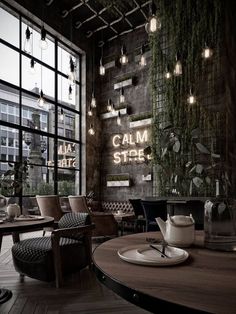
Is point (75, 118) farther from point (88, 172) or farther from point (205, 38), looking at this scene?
point (205, 38)

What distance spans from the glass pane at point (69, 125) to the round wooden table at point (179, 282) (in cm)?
816

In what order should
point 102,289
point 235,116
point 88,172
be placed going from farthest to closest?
point 88,172 < point 235,116 < point 102,289

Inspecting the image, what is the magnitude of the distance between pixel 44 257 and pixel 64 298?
19.0 inches

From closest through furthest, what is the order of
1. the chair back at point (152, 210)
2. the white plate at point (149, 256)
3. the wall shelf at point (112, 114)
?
1. the white plate at point (149, 256)
2. the chair back at point (152, 210)
3. the wall shelf at point (112, 114)

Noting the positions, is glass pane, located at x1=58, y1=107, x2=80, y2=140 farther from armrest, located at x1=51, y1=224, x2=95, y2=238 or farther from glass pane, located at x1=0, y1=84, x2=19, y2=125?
armrest, located at x1=51, y1=224, x2=95, y2=238

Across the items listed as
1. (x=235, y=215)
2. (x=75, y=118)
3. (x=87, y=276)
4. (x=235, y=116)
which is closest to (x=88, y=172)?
(x=75, y=118)

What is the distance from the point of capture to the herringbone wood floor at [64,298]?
8.54 ft

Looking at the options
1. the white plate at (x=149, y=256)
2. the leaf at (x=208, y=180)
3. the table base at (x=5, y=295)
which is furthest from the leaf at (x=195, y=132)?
the white plate at (x=149, y=256)

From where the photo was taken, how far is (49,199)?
236 inches

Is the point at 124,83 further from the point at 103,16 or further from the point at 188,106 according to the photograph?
the point at 188,106

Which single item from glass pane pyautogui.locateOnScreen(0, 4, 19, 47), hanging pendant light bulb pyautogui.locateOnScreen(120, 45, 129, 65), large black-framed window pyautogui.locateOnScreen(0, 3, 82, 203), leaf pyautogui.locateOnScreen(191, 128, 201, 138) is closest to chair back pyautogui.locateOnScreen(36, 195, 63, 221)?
large black-framed window pyautogui.locateOnScreen(0, 3, 82, 203)

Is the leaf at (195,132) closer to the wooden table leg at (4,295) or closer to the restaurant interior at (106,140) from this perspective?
the restaurant interior at (106,140)

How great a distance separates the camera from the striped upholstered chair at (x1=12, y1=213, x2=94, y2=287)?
3.15 metres

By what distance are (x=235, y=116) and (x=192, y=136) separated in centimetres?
103
